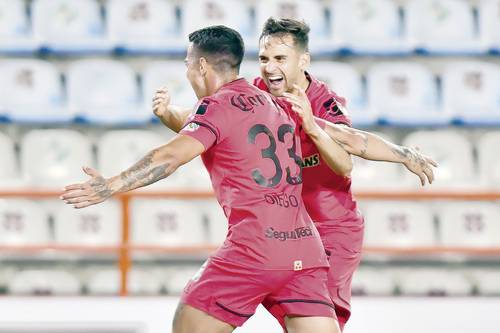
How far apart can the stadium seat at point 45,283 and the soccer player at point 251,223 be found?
146 inches

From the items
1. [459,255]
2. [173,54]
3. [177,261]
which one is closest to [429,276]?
[459,255]

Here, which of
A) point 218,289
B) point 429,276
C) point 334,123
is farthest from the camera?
point 429,276

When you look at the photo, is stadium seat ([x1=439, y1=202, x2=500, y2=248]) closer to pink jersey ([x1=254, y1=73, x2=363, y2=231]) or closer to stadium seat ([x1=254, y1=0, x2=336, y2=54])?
stadium seat ([x1=254, y1=0, x2=336, y2=54])

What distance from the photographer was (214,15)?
8.89 meters

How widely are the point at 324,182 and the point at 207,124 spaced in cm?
89

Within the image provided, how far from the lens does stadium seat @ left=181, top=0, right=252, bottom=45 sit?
885 centimetres

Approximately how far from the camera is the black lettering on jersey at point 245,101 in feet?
13.6

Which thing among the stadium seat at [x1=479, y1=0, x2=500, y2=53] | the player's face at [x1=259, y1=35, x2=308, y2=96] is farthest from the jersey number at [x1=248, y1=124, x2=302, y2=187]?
the stadium seat at [x1=479, y1=0, x2=500, y2=53]

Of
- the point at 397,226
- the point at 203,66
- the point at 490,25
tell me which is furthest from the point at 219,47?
the point at 490,25

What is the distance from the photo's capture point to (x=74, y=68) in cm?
866

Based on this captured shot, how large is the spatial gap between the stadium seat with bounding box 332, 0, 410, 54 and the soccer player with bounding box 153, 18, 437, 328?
4012 mm

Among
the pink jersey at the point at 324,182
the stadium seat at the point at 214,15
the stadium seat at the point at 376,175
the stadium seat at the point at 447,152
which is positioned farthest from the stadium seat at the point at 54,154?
the pink jersey at the point at 324,182

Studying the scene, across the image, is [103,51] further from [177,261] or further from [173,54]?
[177,261]

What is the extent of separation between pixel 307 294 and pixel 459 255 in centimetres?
439
